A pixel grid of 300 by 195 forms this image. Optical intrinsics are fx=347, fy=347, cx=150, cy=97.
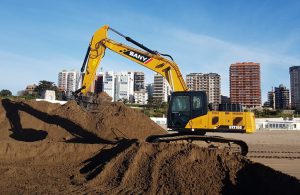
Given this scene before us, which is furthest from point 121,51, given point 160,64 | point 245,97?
point 245,97

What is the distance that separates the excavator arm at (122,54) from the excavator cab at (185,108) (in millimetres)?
2457

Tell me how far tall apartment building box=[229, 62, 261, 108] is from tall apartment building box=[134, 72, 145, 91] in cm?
3335

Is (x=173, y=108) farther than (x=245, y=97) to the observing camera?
No

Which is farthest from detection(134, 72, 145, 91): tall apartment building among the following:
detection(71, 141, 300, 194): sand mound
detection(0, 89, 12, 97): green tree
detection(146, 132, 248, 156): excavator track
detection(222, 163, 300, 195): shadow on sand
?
detection(222, 163, 300, 195): shadow on sand

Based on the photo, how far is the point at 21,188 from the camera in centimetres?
948

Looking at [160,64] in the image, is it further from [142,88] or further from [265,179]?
[142,88]

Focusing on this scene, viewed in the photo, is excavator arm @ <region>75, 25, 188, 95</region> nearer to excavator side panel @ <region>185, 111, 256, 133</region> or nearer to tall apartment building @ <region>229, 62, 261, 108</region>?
excavator side panel @ <region>185, 111, 256, 133</region>

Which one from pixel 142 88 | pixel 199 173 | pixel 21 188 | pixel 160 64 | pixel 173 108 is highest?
pixel 142 88

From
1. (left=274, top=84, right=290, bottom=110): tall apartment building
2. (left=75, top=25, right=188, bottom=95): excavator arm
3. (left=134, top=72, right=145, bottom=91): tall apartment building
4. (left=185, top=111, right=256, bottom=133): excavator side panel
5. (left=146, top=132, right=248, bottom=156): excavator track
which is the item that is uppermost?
(left=134, top=72, right=145, bottom=91): tall apartment building

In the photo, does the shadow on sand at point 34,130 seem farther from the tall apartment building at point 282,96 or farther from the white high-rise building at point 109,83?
the tall apartment building at point 282,96

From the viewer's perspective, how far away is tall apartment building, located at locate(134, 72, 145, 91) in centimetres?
11362

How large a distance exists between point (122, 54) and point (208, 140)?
630 cm

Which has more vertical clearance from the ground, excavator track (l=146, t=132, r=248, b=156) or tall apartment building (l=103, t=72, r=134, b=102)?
tall apartment building (l=103, t=72, r=134, b=102)

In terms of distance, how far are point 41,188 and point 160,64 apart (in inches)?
310
